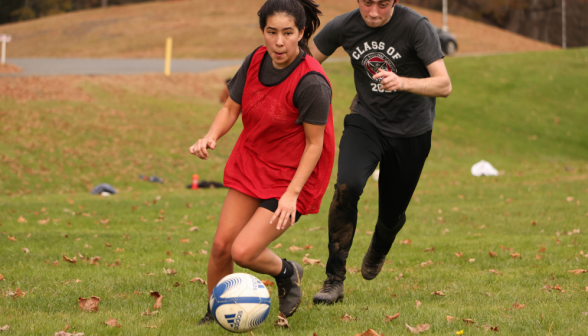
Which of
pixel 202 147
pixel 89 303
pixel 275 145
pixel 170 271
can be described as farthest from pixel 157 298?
pixel 275 145

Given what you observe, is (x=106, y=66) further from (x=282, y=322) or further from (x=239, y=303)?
(x=239, y=303)

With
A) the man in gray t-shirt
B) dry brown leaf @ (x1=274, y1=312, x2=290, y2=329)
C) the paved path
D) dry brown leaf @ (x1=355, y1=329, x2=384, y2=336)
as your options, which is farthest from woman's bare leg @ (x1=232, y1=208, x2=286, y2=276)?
the paved path

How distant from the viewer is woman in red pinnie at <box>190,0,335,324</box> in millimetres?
3910

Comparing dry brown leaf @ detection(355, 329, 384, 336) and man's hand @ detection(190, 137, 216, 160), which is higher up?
man's hand @ detection(190, 137, 216, 160)

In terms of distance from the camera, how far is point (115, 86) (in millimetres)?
23047

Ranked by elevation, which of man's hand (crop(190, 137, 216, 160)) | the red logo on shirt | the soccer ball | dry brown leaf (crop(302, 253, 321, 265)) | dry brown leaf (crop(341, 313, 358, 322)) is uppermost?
the red logo on shirt

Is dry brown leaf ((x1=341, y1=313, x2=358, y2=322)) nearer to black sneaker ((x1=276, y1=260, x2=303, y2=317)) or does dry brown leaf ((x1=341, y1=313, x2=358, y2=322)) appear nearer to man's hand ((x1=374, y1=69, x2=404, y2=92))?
black sneaker ((x1=276, y1=260, x2=303, y2=317))

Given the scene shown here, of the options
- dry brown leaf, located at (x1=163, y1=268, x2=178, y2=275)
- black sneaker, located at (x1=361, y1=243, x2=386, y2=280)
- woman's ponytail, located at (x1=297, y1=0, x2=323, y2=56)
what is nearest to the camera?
→ woman's ponytail, located at (x1=297, y1=0, x2=323, y2=56)

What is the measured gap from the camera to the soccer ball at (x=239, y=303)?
382 centimetres

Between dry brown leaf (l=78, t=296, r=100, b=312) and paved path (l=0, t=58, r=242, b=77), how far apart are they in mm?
21216

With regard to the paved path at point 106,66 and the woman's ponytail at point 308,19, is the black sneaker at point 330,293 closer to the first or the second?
the woman's ponytail at point 308,19

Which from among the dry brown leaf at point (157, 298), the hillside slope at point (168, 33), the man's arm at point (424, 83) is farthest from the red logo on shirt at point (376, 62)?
the hillside slope at point (168, 33)

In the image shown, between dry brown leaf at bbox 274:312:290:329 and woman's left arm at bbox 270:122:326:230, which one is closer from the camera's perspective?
woman's left arm at bbox 270:122:326:230

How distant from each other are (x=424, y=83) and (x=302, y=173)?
1.18 metres
